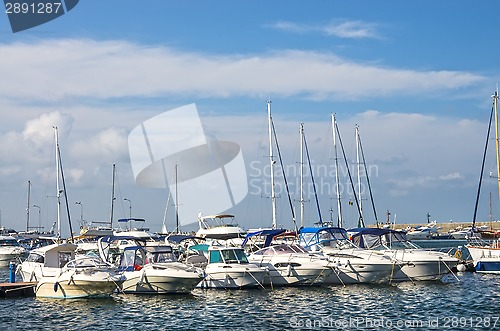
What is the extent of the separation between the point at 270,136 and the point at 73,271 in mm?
39861

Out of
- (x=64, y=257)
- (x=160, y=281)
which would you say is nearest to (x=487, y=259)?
(x=160, y=281)

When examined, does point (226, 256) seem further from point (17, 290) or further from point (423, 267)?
point (423, 267)

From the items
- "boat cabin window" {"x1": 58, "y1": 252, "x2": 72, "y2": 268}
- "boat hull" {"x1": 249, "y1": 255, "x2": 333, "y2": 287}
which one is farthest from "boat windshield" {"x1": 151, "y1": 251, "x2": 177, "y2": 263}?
"boat cabin window" {"x1": 58, "y1": 252, "x2": 72, "y2": 268}

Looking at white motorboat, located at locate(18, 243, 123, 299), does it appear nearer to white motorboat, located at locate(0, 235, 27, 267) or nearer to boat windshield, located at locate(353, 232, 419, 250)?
boat windshield, located at locate(353, 232, 419, 250)

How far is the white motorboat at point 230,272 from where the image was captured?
41.6 meters

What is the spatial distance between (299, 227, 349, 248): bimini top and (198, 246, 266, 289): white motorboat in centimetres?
902

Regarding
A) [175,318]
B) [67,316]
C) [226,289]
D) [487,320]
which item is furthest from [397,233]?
[67,316]

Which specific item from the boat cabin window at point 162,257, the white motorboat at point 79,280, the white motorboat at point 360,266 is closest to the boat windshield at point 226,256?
the boat cabin window at point 162,257

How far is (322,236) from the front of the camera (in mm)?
50656

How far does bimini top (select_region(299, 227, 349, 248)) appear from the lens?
165 ft

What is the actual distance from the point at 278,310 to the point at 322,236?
16.1m

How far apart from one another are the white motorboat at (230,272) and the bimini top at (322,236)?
29.6 ft

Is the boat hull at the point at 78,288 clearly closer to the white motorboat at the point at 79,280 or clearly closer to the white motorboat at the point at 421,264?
the white motorboat at the point at 79,280

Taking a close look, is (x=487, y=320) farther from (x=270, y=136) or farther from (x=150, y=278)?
(x=270, y=136)
